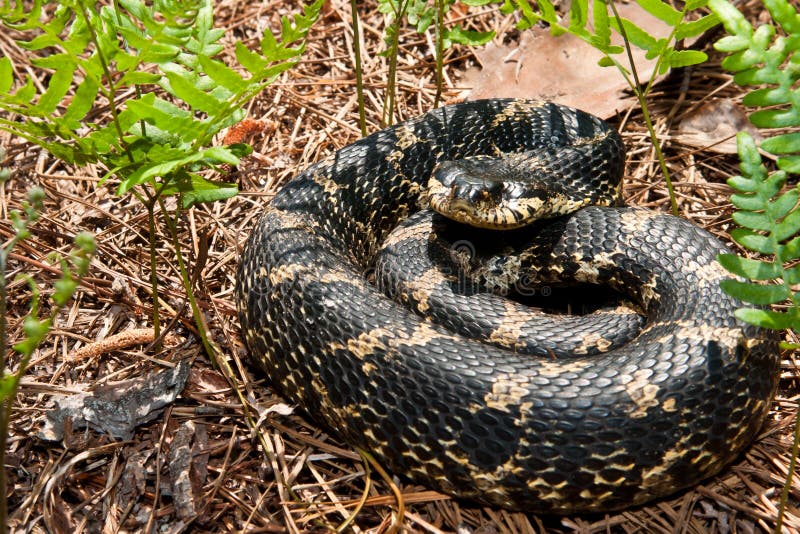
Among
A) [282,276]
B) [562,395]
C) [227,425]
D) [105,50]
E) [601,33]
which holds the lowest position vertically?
[227,425]

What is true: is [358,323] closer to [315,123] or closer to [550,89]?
[315,123]

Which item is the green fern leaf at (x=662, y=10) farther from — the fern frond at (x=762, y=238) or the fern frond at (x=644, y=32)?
the fern frond at (x=762, y=238)

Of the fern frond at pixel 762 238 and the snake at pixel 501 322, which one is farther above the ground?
the fern frond at pixel 762 238

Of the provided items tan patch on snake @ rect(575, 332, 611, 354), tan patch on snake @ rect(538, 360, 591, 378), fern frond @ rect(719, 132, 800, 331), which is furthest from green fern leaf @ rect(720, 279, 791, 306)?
tan patch on snake @ rect(575, 332, 611, 354)

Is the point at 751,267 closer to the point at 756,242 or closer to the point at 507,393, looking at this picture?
the point at 756,242

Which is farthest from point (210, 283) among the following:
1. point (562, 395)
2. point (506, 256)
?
point (562, 395)

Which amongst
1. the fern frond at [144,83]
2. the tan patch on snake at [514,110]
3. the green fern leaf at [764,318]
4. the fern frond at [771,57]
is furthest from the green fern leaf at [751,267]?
the tan patch on snake at [514,110]
